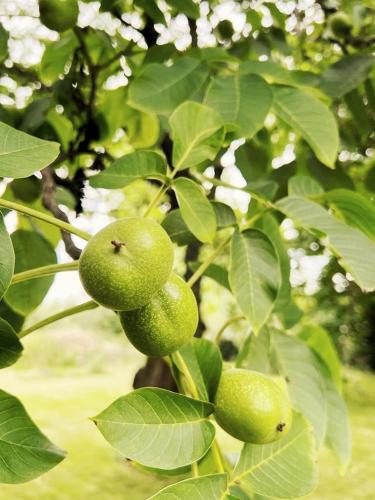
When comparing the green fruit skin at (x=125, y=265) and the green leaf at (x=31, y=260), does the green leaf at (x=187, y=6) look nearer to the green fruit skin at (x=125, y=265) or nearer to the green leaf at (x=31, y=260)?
the green leaf at (x=31, y=260)

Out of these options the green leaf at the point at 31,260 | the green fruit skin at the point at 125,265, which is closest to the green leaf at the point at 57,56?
the green leaf at the point at 31,260

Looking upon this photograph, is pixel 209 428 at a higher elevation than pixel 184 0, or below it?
below

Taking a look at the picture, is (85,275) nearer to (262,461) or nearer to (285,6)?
(262,461)

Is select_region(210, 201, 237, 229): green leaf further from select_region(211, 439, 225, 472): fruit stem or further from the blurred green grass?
the blurred green grass

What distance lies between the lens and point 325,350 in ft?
3.56

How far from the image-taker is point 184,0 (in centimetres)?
122

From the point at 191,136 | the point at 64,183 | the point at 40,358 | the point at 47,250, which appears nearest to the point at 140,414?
the point at 191,136

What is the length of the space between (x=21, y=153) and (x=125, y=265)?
176 mm

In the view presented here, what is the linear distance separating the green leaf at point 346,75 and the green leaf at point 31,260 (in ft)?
2.42

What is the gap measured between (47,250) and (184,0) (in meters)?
0.63

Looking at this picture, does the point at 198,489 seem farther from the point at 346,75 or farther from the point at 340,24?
the point at 340,24

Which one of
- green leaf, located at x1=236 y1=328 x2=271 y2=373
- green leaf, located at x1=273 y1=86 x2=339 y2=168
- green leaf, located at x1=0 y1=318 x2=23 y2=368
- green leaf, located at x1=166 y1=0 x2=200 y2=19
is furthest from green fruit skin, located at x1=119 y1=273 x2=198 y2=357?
green leaf, located at x1=166 y1=0 x2=200 y2=19

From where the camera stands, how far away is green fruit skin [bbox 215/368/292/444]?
704 millimetres

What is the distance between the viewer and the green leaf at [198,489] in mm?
596
